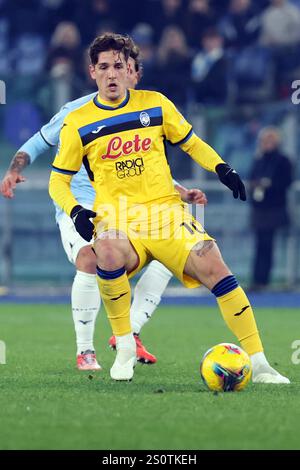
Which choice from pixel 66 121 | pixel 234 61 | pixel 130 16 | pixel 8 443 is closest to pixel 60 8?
pixel 130 16

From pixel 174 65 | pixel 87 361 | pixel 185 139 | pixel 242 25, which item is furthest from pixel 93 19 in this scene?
pixel 185 139

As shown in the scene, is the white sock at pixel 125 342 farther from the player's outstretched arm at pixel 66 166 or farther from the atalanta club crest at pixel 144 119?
the atalanta club crest at pixel 144 119

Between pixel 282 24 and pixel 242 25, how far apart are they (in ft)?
2.50

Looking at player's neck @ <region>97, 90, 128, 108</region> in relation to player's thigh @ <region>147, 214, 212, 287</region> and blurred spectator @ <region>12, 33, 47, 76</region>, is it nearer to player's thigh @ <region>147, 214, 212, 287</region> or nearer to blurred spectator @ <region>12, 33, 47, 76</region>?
player's thigh @ <region>147, 214, 212, 287</region>

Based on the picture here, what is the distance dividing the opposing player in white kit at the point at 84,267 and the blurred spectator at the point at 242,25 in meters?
9.08

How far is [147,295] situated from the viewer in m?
8.74

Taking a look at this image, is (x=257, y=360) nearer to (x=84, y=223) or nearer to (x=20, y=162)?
(x=84, y=223)

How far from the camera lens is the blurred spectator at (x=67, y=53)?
16938 mm

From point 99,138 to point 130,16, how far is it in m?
11.0
